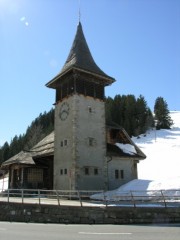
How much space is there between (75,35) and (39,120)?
3620 inches

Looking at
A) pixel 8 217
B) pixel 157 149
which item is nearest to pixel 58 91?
pixel 8 217

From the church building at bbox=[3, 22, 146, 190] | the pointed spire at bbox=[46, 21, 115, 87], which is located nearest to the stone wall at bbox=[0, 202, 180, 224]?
the church building at bbox=[3, 22, 146, 190]

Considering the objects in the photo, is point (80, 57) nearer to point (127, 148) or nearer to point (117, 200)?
point (127, 148)

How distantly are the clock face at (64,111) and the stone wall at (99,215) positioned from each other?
15.2 metres

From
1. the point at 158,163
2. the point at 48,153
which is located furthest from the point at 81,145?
the point at 158,163

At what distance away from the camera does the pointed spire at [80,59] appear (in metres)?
34.2

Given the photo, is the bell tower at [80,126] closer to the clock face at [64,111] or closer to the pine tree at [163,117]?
the clock face at [64,111]

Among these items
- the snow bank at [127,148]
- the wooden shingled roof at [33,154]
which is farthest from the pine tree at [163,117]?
the wooden shingled roof at [33,154]

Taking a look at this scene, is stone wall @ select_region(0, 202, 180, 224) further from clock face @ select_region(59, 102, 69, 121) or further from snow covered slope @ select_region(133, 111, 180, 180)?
snow covered slope @ select_region(133, 111, 180, 180)

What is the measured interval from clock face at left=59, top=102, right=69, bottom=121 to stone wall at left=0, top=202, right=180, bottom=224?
15222mm

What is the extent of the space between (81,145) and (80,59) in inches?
383

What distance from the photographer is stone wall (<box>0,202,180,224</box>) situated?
63.9ft

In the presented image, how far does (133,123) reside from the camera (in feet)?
363

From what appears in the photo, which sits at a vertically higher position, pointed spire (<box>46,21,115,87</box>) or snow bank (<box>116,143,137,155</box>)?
pointed spire (<box>46,21,115,87</box>)
